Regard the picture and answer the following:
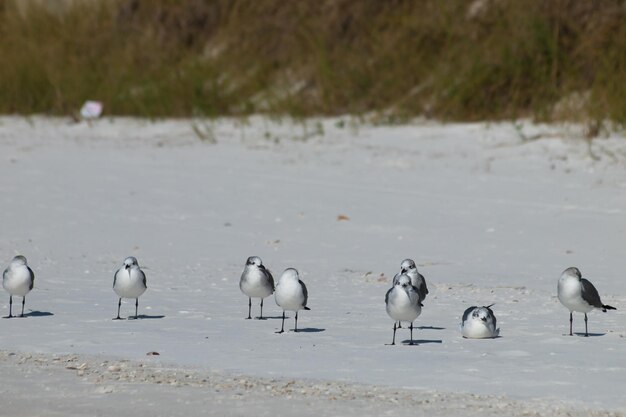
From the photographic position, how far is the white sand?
6.19m

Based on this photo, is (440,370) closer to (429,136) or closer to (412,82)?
(429,136)

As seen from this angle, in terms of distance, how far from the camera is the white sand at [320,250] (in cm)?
619

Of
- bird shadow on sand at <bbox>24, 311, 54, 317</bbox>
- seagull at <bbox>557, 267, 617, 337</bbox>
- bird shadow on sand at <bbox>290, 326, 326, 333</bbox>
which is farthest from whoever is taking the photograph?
bird shadow on sand at <bbox>24, 311, 54, 317</bbox>

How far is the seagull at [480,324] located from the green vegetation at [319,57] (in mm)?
7478

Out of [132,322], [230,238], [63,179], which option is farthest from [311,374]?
[63,179]

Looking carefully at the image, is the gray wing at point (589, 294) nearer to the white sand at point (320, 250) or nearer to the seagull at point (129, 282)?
the white sand at point (320, 250)

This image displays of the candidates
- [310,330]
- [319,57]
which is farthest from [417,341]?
[319,57]

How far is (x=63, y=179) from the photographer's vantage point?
13391 millimetres

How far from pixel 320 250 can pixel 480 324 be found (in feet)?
11.3

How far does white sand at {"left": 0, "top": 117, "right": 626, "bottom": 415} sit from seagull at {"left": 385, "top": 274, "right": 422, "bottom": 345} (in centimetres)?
17

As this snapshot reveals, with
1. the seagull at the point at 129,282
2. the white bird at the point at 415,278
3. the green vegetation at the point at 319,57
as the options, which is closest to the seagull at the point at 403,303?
the white bird at the point at 415,278

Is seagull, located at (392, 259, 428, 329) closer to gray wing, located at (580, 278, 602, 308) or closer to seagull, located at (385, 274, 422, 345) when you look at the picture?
seagull, located at (385, 274, 422, 345)

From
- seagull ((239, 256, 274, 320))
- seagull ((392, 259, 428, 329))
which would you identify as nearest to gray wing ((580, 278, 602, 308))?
seagull ((392, 259, 428, 329))

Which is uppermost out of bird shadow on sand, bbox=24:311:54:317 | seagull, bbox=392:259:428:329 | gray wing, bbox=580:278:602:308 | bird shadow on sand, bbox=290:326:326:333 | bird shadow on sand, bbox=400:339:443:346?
seagull, bbox=392:259:428:329
